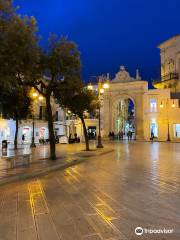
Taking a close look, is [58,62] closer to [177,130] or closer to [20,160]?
[20,160]

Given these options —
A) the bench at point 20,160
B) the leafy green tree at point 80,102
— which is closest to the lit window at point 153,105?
the leafy green tree at point 80,102

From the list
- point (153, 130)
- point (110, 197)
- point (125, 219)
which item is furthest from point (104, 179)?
point (153, 130)

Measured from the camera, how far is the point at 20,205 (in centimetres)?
747

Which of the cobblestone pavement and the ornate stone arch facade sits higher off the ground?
the ornate stone arch facade

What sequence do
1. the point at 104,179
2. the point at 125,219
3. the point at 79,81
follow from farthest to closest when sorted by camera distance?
the point at 79,81
the point at 104,179
the point at 125,219

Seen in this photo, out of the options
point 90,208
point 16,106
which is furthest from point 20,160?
point 16,106

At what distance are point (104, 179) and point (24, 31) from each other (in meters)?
6.40

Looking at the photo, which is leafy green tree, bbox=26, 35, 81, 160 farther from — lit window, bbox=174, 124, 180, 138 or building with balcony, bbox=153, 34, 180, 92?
building with balcony, bbox=153, 34, 180, 92

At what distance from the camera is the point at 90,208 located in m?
6.98

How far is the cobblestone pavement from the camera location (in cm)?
533

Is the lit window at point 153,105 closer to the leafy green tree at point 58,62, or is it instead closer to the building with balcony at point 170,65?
the building with balcony at point 170,65

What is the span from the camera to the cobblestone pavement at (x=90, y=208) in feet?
17.5

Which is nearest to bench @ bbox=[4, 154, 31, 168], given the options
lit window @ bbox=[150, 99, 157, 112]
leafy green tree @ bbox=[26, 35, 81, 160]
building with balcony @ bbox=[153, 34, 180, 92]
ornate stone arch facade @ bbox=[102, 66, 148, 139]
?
leafy green tree @ bbox=[26, 35, 81, 160]

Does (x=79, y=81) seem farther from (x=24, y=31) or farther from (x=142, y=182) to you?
(x=142, y=182)
